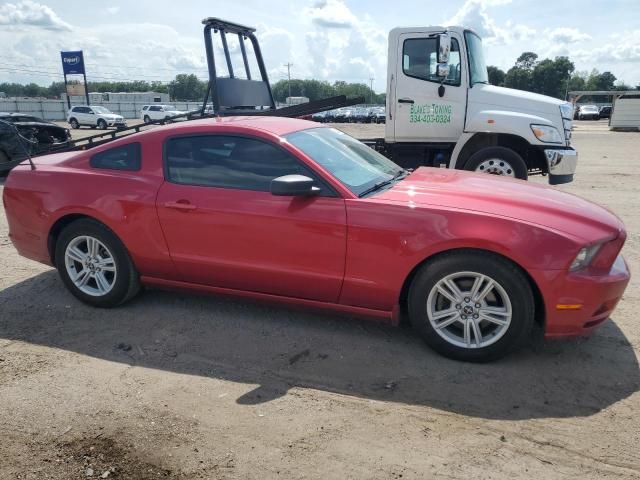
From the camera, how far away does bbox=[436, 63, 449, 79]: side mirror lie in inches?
302

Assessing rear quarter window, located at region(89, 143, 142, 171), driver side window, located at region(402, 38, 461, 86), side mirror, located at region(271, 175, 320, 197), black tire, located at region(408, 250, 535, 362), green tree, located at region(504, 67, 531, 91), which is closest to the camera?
black tire, located at region(408, 250, 535, 362)

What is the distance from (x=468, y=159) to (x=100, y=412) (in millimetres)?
6646

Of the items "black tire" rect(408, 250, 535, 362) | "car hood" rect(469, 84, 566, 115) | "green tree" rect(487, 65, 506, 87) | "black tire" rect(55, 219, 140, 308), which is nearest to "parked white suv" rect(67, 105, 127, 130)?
"green tree" rect(487, 65, 506, 87)

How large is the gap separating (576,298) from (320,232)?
165cm

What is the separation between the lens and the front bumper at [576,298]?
311 centimetres

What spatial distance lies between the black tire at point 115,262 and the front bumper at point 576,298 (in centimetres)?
304

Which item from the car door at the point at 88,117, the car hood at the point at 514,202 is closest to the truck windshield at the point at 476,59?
the car hood at the point at 514,202

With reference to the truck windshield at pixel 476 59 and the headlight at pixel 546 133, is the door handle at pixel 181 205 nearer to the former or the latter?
the truck windshield at pixel 476 59

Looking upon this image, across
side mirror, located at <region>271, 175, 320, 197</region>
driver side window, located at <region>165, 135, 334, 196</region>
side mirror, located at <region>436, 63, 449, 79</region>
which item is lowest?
side mirror, located at <region>271, 175, 320, 197</region>

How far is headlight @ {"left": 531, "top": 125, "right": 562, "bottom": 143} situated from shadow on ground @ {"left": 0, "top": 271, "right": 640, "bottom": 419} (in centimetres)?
451

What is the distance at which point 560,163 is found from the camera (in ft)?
25.4

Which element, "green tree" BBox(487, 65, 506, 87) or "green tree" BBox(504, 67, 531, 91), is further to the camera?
"green tree" BBox(504, 67, 531, 91)

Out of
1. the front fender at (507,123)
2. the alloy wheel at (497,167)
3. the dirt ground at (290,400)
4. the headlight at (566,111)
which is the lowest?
the dirt ground at (290,400)

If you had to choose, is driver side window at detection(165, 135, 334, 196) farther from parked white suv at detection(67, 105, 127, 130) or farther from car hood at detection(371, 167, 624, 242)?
parked white suv at detection(67, 105, 127, 130)
